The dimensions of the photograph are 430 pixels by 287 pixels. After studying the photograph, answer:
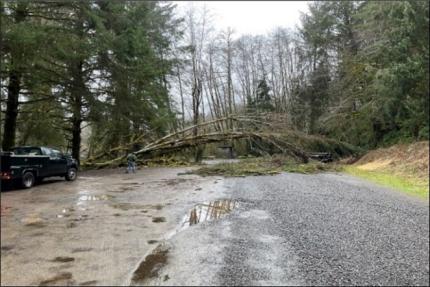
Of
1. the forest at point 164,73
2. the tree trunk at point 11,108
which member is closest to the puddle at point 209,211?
the forest at point 164,73

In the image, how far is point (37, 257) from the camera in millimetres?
3680

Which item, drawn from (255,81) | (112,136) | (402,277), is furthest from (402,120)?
(255,81)

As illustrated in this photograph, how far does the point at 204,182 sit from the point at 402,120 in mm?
5762

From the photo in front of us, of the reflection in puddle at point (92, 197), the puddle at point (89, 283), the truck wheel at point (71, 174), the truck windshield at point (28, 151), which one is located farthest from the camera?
the truck wheel at point (71, 174)

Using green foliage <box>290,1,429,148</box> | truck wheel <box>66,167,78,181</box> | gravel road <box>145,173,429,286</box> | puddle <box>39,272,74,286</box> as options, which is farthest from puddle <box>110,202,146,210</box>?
green foliage <box>290,1,429,148</box>

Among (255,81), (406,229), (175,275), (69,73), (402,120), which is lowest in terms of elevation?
(175,275)

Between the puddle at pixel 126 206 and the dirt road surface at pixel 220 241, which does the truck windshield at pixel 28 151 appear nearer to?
the dirt road surface at pixel 220 241

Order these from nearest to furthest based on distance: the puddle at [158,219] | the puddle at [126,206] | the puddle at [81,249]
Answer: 1. the puddle at [81,249]
2. the puddle at [158,219]
3. the puddle at [126,206]

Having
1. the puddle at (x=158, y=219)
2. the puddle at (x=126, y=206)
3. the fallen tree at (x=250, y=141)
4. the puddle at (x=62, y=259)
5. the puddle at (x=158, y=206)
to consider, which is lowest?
the puddle at (x=62, y=259)

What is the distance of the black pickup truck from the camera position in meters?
8.10

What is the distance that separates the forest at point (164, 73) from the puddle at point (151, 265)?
3067mm

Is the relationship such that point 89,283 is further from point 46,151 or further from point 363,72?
point 363,72

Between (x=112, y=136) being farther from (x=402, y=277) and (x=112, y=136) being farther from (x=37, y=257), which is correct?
(x=402, y=277)

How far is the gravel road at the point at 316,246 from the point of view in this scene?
318 cm
